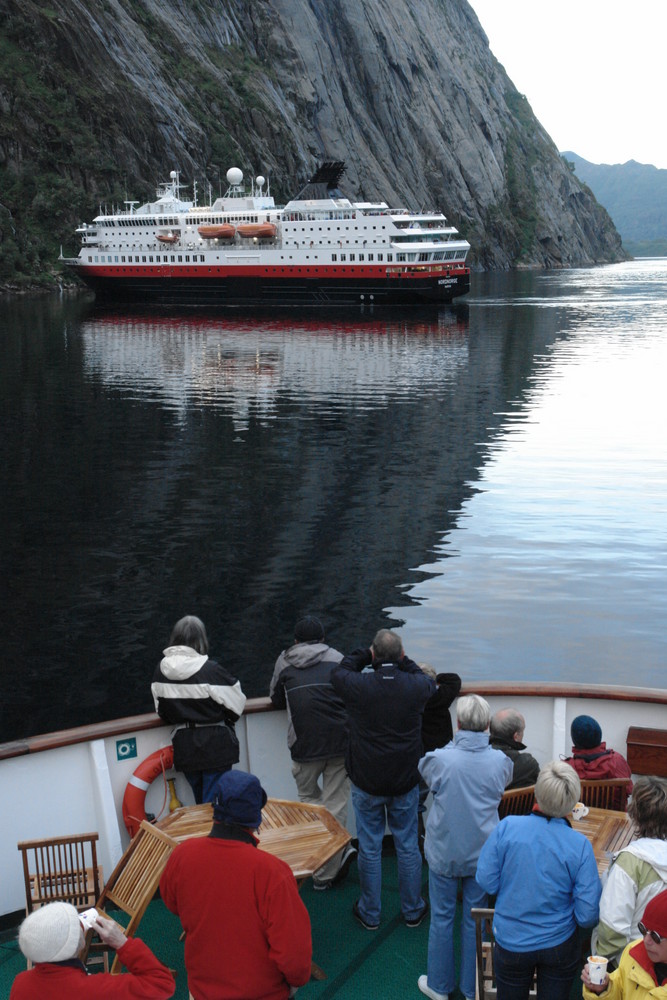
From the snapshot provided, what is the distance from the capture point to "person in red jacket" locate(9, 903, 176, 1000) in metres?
3.75

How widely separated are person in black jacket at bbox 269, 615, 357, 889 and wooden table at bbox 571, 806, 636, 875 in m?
1.79

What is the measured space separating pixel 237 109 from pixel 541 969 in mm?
→ 129543

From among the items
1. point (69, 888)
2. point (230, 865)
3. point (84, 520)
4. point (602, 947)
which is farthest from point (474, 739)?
point (84, 520)

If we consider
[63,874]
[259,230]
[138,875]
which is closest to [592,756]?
[138,875]

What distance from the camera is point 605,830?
19.8 ft

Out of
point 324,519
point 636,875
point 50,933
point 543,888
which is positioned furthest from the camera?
point 324,519

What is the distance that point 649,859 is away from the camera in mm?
4605

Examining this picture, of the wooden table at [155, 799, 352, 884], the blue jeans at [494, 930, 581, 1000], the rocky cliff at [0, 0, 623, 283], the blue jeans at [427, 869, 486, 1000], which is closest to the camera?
the blue jeans at [494, 930, 581, 1000]

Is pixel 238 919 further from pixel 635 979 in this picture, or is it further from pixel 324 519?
pixel 324 519

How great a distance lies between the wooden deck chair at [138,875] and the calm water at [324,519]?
6292mm

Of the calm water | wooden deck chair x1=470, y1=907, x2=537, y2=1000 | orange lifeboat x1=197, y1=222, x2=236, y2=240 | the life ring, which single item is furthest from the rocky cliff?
wooden deck chair x1=470, y1=907, x2=537, y2=1000

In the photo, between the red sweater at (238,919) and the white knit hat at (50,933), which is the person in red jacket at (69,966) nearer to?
the white knit hat at (50,933)

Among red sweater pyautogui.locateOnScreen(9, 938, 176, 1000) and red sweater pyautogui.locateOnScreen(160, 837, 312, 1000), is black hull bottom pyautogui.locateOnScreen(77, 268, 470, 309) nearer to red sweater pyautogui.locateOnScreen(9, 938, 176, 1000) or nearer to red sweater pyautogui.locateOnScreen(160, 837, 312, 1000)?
red sweater pyautogui.locateOnScreen(160, 837, 312, 1000)

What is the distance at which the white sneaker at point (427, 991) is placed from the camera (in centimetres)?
591
